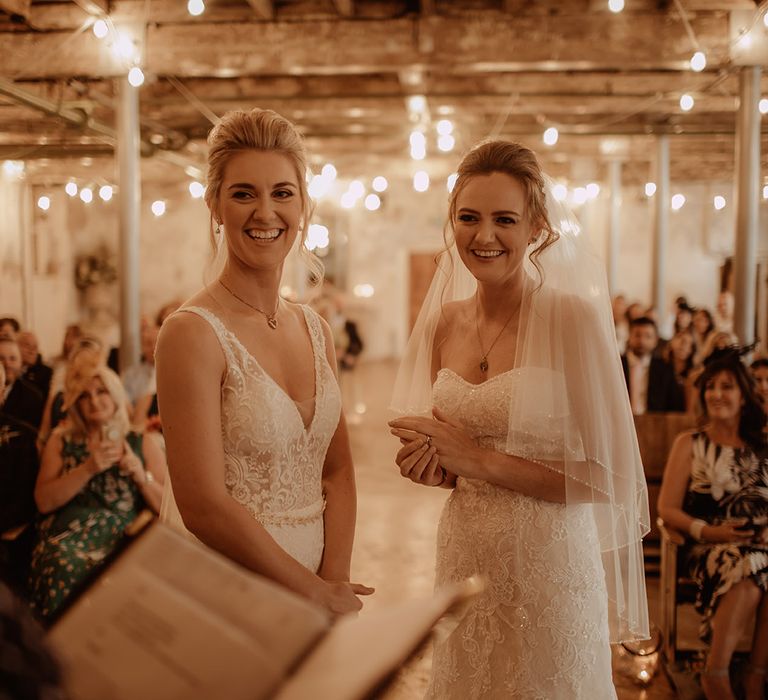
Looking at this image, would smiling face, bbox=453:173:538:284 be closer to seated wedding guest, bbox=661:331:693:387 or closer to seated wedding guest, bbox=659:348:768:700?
seated wedding guest, bbox=659:348:768:700

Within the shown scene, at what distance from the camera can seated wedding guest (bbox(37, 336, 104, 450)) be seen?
395 cm

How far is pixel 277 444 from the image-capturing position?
1.75 metres

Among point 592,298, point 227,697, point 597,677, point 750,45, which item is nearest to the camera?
point 227,697

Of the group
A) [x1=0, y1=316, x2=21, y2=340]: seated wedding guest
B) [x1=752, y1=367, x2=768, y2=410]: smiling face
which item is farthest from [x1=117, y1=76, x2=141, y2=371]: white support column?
[x1=752, y1=367, x2=768, y2=410]: smiling face

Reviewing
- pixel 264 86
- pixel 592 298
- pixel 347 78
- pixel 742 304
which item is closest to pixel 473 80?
pixel 347 78

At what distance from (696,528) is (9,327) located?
13.2 feet

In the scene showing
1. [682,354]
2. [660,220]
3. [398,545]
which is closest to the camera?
[398,545]

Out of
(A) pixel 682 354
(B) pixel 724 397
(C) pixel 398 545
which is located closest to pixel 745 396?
(B) pixel 724 397

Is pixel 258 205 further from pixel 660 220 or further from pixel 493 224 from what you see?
pixel 660 220

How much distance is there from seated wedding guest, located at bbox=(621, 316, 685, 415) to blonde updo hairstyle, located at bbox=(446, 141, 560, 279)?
4506 mm

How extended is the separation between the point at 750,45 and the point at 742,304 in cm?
200

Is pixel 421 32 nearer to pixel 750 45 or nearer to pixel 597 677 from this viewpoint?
pixel 750 45

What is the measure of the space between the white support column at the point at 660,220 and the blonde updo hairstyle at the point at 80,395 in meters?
8.93

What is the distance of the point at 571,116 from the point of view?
464 inches
